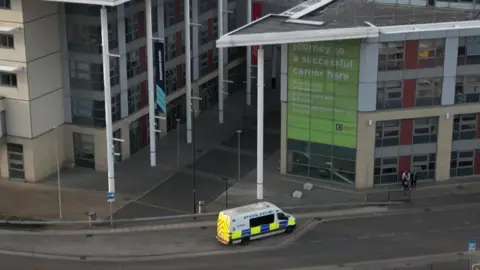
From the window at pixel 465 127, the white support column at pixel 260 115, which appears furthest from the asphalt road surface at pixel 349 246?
the window at pixel 465 127

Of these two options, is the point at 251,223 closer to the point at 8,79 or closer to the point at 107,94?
the point at 107,94

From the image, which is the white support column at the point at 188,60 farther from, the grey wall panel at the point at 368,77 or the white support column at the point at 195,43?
the grey wall panel at the point at 368,77

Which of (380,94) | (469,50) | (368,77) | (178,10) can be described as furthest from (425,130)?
(178,10)

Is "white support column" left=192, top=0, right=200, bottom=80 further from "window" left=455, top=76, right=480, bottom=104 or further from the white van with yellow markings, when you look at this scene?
"window" left=455, top=76, right=480, bottom=104

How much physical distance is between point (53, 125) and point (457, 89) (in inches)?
1117

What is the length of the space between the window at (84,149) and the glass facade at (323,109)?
1430cm

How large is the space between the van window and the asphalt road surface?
1735 millimetres

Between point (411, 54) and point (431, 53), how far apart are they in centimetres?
139

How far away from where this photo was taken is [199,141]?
70188mm

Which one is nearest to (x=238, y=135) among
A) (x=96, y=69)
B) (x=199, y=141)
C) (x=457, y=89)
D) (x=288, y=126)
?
(x=199, y=141)

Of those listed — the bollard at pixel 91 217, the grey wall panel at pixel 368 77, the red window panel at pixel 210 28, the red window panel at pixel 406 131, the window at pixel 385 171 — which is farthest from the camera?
the red window panel at pixel 210 28

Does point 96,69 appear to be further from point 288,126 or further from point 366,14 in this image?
point 366,14

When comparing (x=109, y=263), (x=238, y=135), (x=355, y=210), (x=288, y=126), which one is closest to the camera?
(x=109, y=263)

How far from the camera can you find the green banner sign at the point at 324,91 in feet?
191
